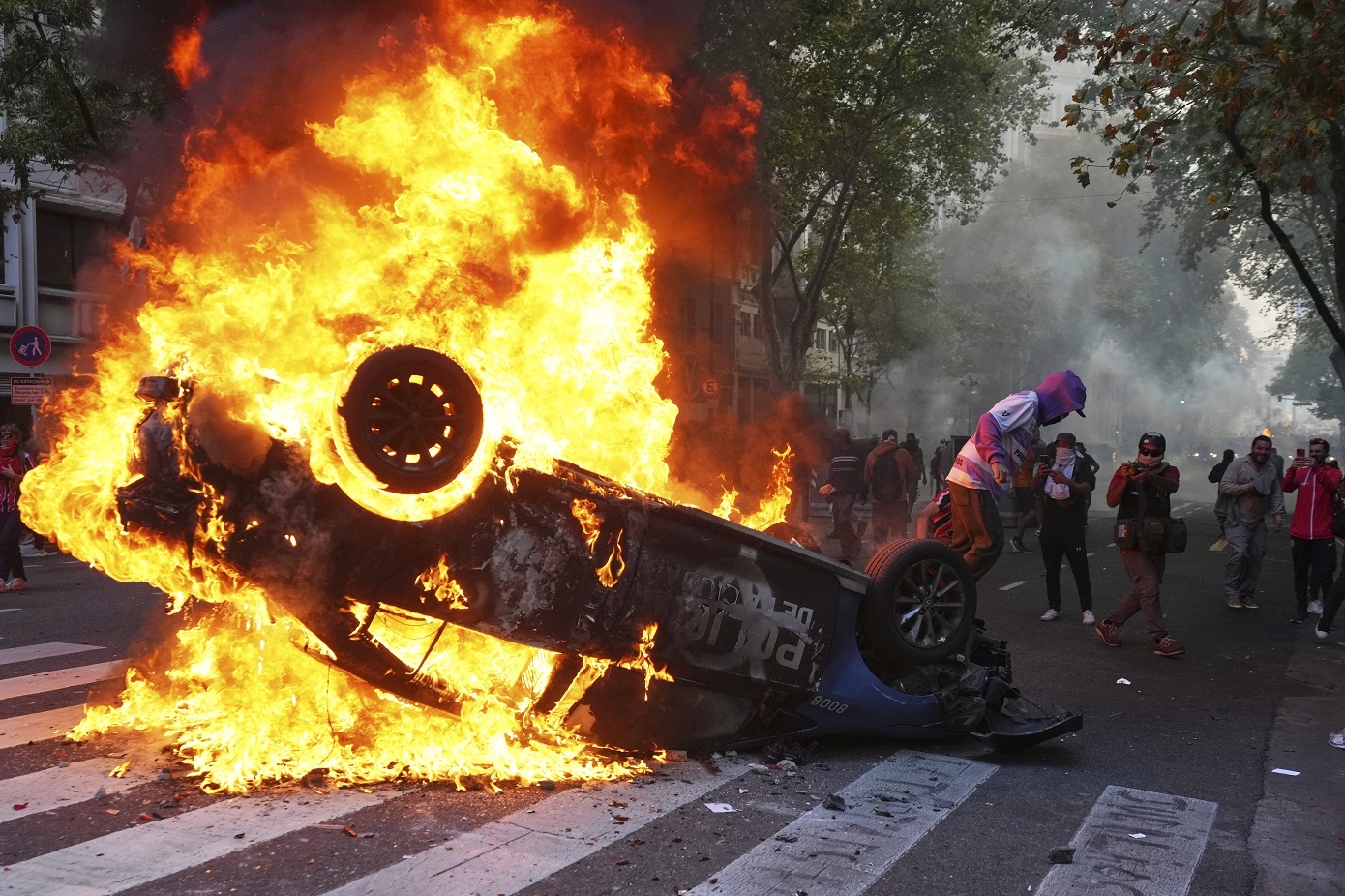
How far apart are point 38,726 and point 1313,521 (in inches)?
452

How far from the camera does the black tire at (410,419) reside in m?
4.75

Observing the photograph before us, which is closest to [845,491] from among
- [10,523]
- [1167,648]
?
[1167,648]

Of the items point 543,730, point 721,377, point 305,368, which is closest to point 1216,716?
point 543,730

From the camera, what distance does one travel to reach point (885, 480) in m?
15.4

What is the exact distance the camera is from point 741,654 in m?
5.55

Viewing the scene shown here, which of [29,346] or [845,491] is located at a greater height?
[29,346]

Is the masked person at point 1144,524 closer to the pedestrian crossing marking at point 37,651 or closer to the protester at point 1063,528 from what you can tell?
the protester at point 1063,528

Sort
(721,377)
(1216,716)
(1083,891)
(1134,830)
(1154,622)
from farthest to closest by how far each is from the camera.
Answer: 1. (721,377)
2. (1154,622)
3. (1216,716)
4. (1134,830)
5. (1083,891)

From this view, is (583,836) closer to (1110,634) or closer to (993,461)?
(993,461)

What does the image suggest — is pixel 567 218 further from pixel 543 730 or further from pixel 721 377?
pixel 721 377

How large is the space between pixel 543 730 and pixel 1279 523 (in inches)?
440

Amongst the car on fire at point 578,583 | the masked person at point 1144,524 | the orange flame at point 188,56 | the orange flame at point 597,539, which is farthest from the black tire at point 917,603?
the orange flame at point 188,56

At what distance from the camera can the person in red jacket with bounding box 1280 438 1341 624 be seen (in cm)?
1131

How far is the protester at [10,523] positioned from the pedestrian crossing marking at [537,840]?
9.49 m
